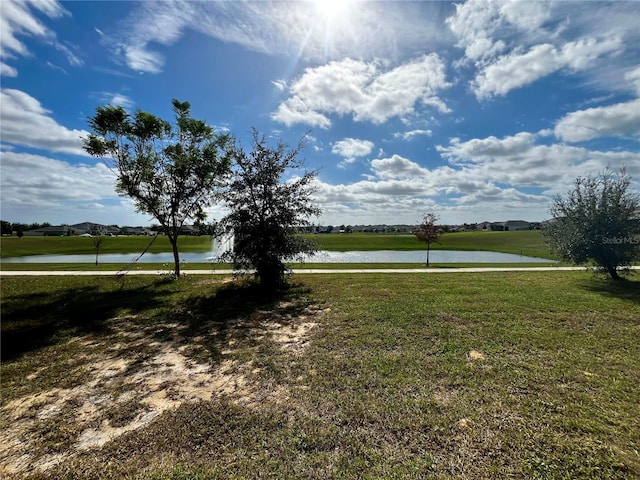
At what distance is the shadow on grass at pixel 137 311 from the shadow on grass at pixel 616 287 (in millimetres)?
9234

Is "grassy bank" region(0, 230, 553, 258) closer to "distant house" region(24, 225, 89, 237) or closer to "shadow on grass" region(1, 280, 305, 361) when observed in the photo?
"shadow on grass" region(1, 280, 305, 361)

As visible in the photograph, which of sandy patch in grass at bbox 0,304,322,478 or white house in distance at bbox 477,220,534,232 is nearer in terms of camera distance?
sandy patch in grass at bbox 0,304,322,478

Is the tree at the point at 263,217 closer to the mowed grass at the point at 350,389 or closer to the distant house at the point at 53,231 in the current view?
the mowed grass at the point at 350,389

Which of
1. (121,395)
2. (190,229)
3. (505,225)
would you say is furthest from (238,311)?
(505,225)

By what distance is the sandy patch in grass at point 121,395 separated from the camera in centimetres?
293

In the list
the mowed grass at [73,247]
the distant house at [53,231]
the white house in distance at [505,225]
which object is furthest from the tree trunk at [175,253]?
the white house in distance at [505,225]

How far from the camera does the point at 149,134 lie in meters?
11.3

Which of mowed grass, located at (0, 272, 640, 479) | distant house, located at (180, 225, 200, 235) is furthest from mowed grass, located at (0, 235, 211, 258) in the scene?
mowed grass, located at (0, 272, 640, 479)

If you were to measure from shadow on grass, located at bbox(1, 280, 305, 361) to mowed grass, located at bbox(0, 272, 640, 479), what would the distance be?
7 centimetres

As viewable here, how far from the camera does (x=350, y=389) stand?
3.72 metres

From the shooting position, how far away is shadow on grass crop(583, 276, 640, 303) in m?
8.69

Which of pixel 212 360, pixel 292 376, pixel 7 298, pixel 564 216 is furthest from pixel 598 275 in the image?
pixel 7 298

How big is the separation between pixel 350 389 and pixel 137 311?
20.8 ft

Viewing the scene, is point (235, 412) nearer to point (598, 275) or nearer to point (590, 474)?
point (590, 474)
